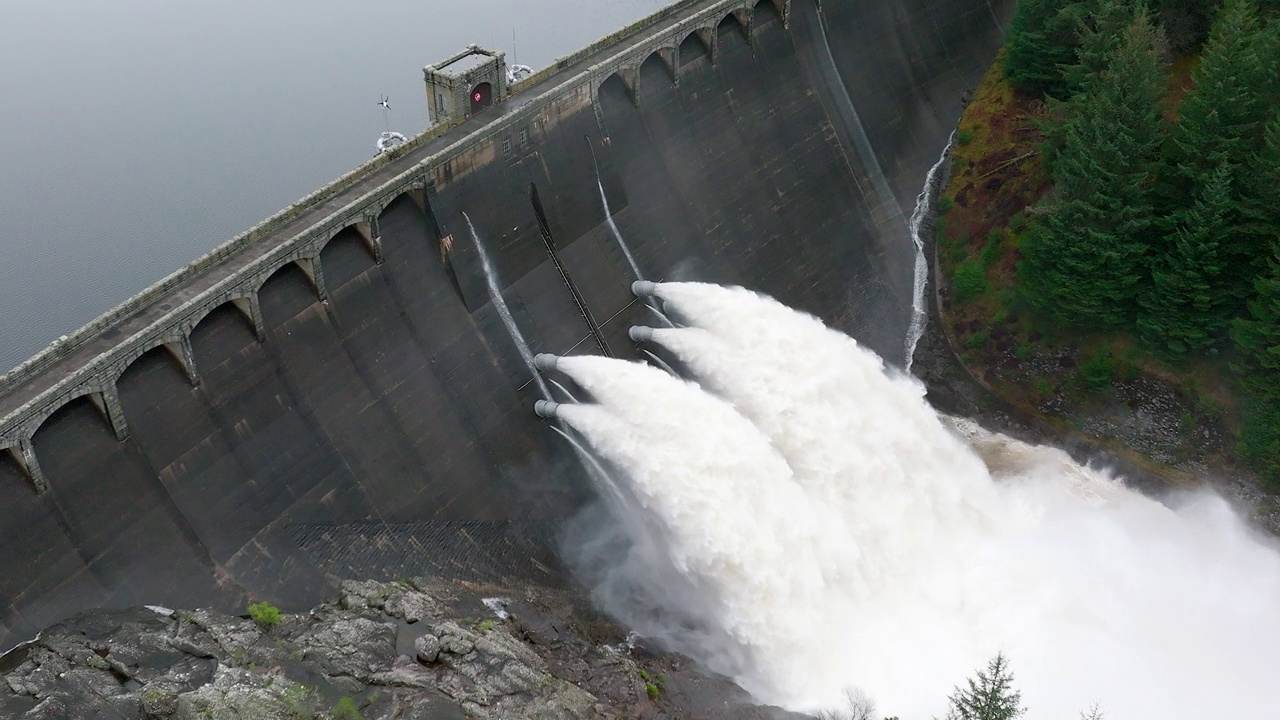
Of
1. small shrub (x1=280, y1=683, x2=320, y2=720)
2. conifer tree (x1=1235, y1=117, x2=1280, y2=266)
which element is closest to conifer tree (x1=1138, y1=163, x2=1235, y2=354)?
conifer tree (x1=1235, y1=117, x2=1280, y2=266)

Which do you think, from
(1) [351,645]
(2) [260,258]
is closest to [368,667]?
(1) [351,645]

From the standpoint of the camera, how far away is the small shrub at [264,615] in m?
22.2

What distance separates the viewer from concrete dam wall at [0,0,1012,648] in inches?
875

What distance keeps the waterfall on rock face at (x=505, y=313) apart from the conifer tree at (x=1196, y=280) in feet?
63.3

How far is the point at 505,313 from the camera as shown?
29.9 metres

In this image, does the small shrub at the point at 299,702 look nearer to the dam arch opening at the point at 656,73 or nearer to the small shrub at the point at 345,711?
the small shrub at the point at 345,711

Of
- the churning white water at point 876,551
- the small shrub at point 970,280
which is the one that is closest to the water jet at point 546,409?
the churning white water at point 876,551

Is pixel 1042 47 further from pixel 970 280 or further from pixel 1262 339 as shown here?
pixel 1262 339

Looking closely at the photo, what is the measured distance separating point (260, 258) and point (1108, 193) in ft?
83.0

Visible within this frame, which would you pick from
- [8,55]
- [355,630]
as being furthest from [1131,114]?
[8,55]

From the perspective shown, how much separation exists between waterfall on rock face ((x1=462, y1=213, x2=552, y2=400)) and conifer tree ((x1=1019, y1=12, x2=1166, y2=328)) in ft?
56.7

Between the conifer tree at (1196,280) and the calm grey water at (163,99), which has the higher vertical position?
the calm grey water at (163,99)

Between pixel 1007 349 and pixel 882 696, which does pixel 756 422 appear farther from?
pixel 1007 349

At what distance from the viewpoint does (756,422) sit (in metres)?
29.7
